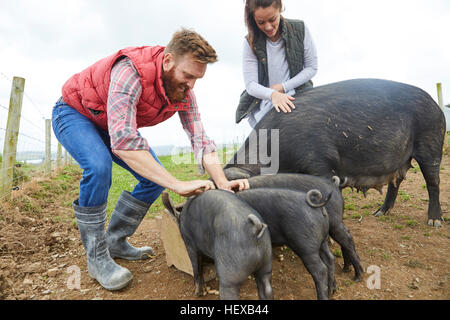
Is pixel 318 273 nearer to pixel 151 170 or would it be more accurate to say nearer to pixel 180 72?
pixel 151 170

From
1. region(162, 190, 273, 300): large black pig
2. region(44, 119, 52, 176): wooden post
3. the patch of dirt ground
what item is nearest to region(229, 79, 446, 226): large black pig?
the patch of dirt ground

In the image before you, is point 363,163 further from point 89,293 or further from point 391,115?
point 89,293

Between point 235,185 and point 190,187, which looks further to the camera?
point 235,185

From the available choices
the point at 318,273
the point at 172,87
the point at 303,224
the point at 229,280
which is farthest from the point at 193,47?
the point at 318,273

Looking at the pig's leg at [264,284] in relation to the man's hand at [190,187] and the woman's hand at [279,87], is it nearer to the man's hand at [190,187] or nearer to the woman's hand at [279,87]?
the man's hand at [190,187]

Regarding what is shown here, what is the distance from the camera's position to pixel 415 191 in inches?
216

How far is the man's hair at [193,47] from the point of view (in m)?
2.20

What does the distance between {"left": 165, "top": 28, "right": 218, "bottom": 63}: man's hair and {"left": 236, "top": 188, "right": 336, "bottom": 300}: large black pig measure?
1.06 m

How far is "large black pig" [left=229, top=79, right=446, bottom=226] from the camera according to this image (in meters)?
3.16

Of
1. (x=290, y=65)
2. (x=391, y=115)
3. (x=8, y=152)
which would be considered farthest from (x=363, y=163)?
(x=8, y=152)

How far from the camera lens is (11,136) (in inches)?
241

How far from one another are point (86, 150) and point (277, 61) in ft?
7.38

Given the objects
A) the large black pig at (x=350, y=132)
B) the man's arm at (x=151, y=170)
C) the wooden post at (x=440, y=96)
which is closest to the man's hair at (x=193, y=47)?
the man's arm at (x=151, y=170)

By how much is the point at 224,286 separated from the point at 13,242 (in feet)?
9.73
